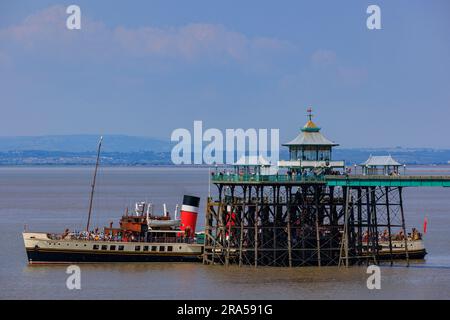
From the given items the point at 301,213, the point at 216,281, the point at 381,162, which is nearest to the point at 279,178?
the point at 301,213

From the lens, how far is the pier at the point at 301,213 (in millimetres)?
89812

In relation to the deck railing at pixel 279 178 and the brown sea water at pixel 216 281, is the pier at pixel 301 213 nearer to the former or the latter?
the deck railing at pixel 279 178

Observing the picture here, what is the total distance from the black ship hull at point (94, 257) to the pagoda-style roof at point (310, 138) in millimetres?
11677

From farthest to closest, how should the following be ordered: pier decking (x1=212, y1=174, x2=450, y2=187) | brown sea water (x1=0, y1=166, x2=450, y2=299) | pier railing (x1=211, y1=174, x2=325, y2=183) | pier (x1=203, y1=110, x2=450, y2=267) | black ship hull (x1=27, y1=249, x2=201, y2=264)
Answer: black ship hull (x1=27, y1=249, x2=201, y2=264) → pier (x1=203, y1=110, x2=450, y2=267) → pier railing (x1=211, y1=174, x2=325, y2=183) → pier decking (x1=212, y1=174, x2=450, y2=187) → brown sea water (x1=0, y1=166, x2=450, y2=299)

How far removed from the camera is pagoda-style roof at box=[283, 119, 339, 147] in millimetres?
92125

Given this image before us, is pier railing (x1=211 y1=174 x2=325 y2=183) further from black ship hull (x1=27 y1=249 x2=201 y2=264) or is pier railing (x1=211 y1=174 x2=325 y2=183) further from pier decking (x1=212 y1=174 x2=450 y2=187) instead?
black ship hull (x1=27 y1=249 x2=201 y2=264)

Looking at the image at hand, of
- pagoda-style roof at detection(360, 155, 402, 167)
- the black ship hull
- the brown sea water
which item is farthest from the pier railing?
the black ship hull

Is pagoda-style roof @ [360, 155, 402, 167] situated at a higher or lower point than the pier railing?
higher

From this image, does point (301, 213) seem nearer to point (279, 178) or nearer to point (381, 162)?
point (279, 178)

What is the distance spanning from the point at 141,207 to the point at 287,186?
16.0 m

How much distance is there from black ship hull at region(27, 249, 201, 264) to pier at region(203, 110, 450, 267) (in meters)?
2.68

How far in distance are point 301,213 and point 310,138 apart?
18.8ft
